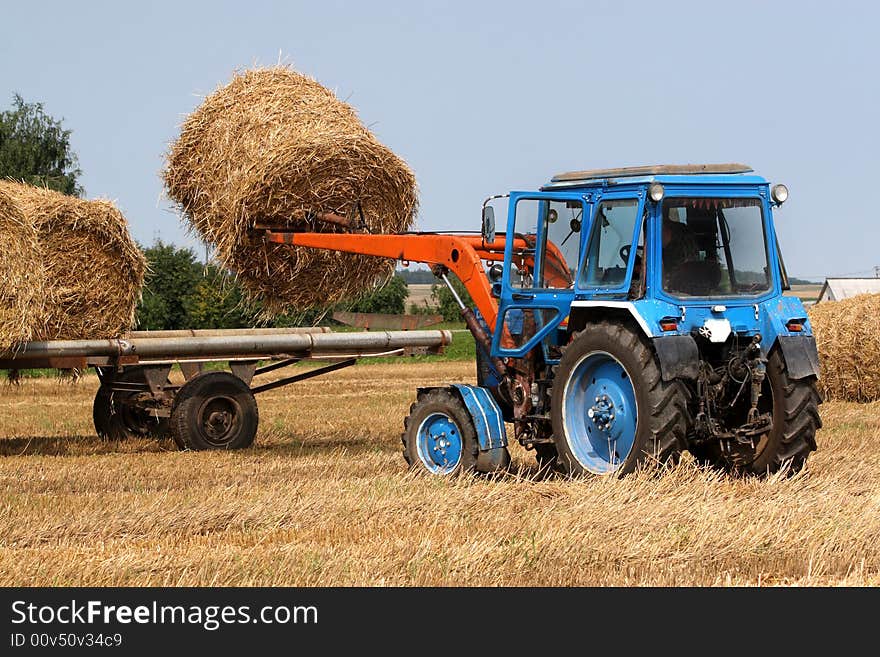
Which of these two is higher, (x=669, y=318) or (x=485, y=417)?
(x=669, y=318)

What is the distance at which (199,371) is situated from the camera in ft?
42.8

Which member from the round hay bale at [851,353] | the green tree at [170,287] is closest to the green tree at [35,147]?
the green tree at [170,287]

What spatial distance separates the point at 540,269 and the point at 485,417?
3.54 ft

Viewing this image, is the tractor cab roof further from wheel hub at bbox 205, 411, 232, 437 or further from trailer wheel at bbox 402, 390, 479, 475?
wheel hub at bbox 205, 411, 232, 437

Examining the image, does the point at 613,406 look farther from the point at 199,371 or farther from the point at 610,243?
the point at 199,371

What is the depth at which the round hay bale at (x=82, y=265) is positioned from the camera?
11.9 m

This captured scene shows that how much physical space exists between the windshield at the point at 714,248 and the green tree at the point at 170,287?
86.6 feet

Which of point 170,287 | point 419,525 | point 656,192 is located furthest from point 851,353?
point 170,287

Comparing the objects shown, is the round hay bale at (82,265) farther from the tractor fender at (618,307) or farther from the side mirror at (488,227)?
the tractor fender at (618,307)

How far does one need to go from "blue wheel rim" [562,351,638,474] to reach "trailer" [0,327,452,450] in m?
4.23

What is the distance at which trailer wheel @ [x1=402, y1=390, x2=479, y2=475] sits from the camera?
31.9ft

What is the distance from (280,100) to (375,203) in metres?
1.17

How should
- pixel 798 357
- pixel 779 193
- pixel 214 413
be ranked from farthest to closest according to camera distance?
pixel 214 413, pixel 779 193, pixel 798 357
